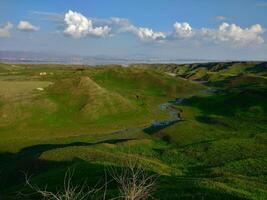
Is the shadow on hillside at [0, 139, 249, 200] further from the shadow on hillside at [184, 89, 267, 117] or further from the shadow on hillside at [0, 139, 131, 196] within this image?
the shadow on hillside at [184, 89, 267, 117]

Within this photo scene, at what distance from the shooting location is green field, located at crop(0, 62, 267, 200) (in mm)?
36688

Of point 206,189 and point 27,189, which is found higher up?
point 206,189

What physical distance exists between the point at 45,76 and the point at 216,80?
223 ft

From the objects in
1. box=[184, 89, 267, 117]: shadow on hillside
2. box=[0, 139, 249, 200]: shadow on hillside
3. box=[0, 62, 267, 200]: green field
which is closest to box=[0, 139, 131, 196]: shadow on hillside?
box=[0, 139, 249, 200]: shadow on hillside

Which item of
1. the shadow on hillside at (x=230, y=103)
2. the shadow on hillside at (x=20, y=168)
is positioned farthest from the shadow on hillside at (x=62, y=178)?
the shadow on hillside at (x=230, y=103)

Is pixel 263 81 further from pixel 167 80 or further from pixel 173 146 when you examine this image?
pixel 173 146

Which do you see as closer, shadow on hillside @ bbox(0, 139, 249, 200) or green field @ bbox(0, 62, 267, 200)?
shadow on hillside @ bbox(0, 139, 249, 200)

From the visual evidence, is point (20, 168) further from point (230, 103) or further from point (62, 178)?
point (230, 103)

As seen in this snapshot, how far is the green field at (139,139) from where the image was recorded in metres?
36.7

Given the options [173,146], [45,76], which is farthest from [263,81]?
[173,146]

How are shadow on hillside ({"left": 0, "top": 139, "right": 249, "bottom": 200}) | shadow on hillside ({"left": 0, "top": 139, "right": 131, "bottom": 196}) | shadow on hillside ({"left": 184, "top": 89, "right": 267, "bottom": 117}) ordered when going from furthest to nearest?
shadow on hillside ({"left": 184, "top": 89, "right": 267, "bottom": 117}), shadow on hillside ({"left": 0, "top": 139, "right": 131, "bottom": 196}), shadow on hillside ({"left": 0, "top": 139, "right": 249, "bottom": 200})

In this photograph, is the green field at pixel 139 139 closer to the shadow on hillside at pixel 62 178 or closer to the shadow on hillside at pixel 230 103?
the shadow on hillside at pixel 62 178

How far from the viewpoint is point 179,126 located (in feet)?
238

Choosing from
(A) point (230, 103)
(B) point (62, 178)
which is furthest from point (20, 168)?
(A) point (230, 103)
